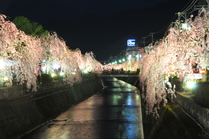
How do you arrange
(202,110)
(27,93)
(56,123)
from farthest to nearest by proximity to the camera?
(56,123) → (27,93) → (202,110)

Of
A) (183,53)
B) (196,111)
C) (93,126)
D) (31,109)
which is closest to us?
(196,111)

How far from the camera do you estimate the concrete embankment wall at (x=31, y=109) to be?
1498 cm

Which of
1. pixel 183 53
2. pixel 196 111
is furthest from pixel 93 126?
pixel 196 111

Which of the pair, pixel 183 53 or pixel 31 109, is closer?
pixel 183 53

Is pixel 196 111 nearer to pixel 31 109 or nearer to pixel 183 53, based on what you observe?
pixel 183 53

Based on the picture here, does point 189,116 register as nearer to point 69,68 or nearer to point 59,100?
point 59,100

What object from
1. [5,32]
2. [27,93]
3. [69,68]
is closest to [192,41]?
[5,32]

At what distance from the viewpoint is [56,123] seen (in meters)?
21.2

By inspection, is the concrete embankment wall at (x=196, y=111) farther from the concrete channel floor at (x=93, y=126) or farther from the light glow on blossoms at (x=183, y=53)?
the concrete channel floor at (x=93, y=126)

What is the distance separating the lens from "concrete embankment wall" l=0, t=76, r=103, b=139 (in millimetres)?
14984

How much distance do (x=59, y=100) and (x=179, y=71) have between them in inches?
676

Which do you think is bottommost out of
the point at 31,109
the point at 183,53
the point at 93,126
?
the point at 93,126

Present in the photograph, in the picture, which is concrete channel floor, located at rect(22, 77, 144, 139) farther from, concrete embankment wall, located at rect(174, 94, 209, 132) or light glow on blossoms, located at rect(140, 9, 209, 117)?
concrete embankment wall, located at rect(174, 94, 209, 132)

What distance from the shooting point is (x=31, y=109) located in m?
19.0
